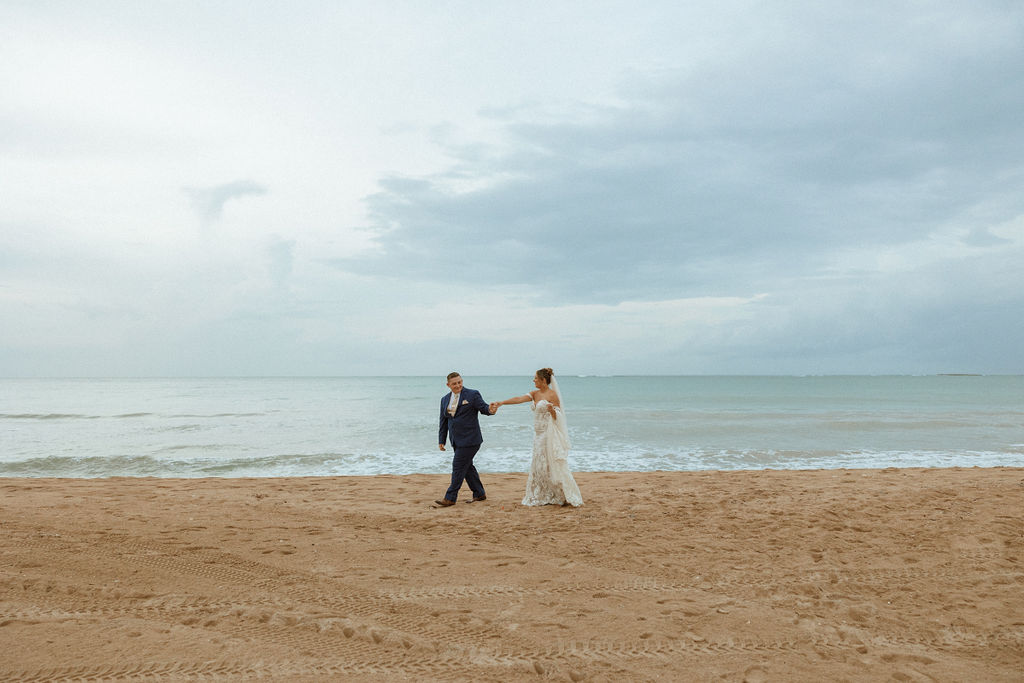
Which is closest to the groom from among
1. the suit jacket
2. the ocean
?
the suit jacket

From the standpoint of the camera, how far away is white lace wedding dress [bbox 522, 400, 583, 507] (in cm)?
886

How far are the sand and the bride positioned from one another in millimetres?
310

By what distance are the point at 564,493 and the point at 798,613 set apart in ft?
13.9

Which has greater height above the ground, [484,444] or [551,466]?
[551,466]

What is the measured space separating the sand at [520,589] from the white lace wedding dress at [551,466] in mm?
287

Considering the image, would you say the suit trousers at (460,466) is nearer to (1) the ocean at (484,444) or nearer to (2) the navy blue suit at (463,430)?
(2) the navy blue suit at (463,430)

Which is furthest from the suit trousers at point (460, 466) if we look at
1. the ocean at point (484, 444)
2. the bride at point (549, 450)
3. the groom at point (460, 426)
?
the ocean at point (484, 444)

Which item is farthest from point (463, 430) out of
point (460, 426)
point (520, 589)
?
point (520, 589)

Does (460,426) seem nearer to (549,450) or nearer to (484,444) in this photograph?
(549,450)

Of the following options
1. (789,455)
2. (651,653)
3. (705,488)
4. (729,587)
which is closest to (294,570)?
(651,653)

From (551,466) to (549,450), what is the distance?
24 centimetres

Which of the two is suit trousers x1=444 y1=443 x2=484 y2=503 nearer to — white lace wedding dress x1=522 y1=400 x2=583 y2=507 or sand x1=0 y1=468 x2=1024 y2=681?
sand x1=0 y1=468 x2=1024 y2=681

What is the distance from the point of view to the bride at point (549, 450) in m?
8.80

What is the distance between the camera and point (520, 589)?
556cm
